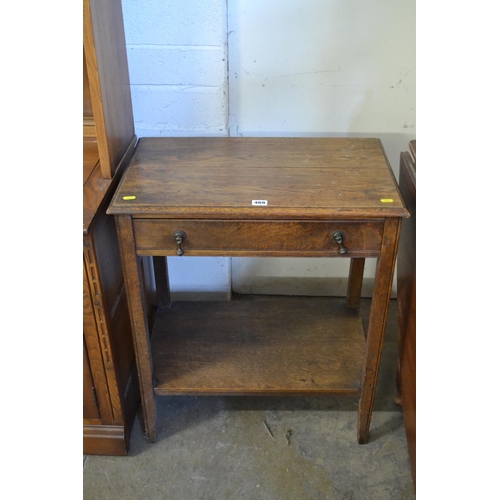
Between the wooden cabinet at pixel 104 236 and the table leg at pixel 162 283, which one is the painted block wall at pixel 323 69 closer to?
the wooden cabinet at pixel 104 236

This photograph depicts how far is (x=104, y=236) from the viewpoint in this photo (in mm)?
1376

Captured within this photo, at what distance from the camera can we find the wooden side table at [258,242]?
4.10 feet

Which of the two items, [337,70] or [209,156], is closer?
[209,156]

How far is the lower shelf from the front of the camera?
1.57 metres

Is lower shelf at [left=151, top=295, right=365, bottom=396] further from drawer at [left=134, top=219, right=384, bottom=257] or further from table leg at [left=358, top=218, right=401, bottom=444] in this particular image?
drawer at [left=134, top=219, right=384, bottom=257]

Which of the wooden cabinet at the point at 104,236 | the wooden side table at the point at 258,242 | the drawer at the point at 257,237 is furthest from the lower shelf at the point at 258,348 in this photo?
the drawer at the point at 257,237

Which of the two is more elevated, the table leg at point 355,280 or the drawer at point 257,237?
the drawer at point 257,237

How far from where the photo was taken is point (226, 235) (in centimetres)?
127

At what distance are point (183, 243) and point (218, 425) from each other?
687 millimetres

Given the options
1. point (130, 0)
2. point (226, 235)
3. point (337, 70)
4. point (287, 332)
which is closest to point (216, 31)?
point (130, 0)

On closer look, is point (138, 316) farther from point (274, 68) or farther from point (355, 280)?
point (274, 68)

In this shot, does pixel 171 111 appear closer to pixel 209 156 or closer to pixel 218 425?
pixel 209 156

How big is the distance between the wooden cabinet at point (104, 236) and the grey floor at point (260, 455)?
11cm

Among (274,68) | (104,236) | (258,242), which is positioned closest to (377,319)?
(258,242)
